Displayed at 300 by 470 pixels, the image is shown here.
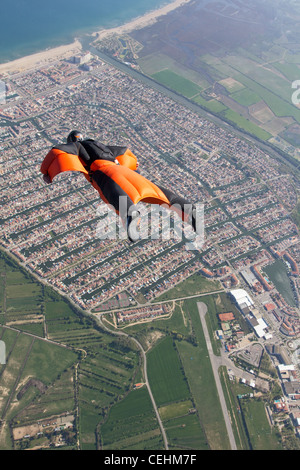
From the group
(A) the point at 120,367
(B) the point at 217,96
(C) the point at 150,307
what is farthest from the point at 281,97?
(A) the point at 120,367

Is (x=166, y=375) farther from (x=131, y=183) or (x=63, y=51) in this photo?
(x=63, y=51)

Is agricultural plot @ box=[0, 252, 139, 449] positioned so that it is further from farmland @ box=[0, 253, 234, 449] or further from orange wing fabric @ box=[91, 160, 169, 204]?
orange wing fabric @ box=[91, 160, 169, 204]

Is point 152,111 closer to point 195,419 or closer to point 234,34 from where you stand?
point 234,34

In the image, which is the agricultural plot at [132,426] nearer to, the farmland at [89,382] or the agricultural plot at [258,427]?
the farmland at [89,382]

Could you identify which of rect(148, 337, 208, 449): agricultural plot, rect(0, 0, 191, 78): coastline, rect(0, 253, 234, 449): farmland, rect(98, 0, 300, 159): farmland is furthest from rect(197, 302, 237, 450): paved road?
rect(0, 0, 191, 78): coastline

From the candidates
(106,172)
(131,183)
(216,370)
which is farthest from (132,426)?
(106,172)

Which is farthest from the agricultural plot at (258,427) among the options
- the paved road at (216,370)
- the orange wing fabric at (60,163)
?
the orange wing fabric at (60,163)

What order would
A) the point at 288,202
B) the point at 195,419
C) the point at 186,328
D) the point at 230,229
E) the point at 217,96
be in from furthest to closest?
1. the point at 217,96
2. the point at 288,202
3. the point at 230,229
4. the point at 186,328
5. the point at 195,419
